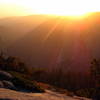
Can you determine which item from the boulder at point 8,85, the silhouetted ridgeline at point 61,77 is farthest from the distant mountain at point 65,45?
the boulder at point 8,85

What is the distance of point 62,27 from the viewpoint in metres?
107

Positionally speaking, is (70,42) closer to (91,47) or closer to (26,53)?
(91,47)

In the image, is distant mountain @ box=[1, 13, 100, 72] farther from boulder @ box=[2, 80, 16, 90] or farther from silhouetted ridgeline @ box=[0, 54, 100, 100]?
boulder @ box=[2, 80, 16, 90]

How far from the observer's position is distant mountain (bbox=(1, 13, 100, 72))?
82000 mm

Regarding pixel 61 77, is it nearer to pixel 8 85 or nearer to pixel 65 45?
pixel 8 85

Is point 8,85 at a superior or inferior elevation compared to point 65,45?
inferior

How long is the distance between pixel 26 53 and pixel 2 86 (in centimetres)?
7691

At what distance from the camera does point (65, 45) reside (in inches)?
3679

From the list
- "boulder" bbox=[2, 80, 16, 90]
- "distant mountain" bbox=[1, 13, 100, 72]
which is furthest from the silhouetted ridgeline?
"distant mountain" bbox=[1, 13, 100, 72]

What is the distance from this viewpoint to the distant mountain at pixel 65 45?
82000 millimetres

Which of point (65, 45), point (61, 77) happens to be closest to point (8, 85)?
point (61, 77)

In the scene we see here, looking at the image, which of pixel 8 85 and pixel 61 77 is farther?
pixel 61 77

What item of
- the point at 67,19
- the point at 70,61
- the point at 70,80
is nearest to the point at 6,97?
the point at 70,80

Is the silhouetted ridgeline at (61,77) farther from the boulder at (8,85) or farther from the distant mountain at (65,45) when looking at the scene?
the distant mountain at (65,45)
